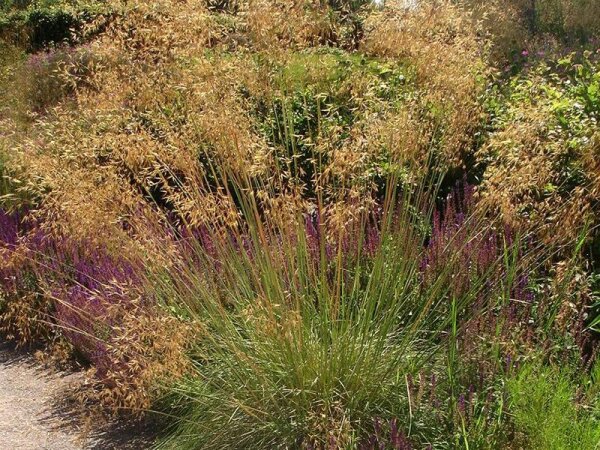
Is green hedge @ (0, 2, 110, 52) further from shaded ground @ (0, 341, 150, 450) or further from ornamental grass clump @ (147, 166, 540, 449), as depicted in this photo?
ornamental grass clump @ (147, 166, 540, 449)

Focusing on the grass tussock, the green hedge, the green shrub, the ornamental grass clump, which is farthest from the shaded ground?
the green hedge

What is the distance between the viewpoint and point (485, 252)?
4480mm

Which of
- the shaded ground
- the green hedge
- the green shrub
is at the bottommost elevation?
the shaded ground

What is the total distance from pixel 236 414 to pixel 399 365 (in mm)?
791

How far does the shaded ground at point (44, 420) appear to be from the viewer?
4.54 m

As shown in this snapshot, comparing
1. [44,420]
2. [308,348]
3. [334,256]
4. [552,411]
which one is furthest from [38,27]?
[552,411]

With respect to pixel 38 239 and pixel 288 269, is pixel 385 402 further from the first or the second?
pixel 38 239

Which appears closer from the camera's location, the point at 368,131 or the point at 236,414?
the point at 236,414

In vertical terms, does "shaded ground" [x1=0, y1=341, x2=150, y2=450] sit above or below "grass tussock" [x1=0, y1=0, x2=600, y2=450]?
below

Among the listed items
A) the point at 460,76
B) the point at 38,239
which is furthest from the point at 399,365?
the point at 38,239

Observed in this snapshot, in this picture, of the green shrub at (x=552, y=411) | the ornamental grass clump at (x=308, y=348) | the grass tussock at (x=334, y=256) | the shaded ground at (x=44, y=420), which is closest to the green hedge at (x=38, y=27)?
the shaded ground at (x=44, y=420)

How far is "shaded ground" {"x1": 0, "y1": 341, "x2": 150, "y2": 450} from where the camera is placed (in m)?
4.54

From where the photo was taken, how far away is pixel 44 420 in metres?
4.87

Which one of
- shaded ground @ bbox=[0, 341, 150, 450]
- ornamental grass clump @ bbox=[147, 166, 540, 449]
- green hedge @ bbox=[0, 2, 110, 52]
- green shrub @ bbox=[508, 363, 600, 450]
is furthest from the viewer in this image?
green hedge @ bbox=[0, 2, 110, 52]
